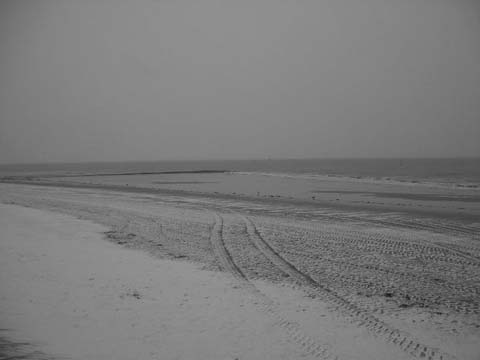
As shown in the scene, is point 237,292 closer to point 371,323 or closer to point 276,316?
point 276,316

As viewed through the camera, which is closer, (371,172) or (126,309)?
(126,309)

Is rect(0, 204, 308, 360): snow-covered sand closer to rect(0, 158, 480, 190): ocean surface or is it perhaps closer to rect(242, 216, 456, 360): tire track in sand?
rect(242, 216, 456, 360): tire track in sand

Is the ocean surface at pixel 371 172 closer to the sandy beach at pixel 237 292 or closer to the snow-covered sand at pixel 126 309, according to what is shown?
the sandy beach at pixel 237 292

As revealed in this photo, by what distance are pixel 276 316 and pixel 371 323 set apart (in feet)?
4.47

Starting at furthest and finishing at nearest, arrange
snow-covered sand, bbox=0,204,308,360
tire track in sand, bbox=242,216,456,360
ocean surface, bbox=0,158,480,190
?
ocean surface, bbox=0,158,480,190 → tire track in sand, bbox=242,216,456,360 → snow-covered sand, bbox=0,204,308,360

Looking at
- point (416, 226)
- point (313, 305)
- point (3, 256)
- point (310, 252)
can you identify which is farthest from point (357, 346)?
point (416, 226)

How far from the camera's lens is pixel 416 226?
→ 12039 mm

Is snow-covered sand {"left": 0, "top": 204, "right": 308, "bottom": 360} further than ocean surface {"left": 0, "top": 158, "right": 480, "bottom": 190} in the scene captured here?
No

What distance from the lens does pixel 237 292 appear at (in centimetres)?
560

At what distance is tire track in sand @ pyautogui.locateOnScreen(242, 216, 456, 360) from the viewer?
12.8 ft

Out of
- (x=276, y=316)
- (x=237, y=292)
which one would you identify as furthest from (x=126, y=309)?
(x=276, y=316)

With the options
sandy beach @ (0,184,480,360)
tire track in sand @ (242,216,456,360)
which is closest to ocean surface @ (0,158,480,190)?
A: sandy beach @ (0,184,480,360)

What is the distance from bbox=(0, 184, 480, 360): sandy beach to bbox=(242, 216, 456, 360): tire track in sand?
23 mm

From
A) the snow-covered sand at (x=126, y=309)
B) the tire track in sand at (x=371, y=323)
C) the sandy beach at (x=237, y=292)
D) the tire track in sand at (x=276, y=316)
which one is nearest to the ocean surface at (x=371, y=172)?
the sandy beach at (x=237, y=292)
